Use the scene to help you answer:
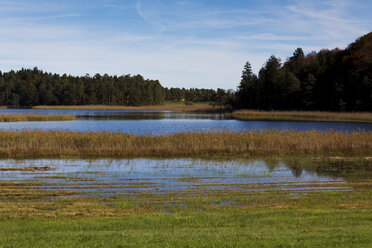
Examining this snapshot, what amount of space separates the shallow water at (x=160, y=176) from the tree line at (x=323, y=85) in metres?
52.9

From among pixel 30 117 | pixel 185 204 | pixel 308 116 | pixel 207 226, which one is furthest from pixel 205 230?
pixel 308 116

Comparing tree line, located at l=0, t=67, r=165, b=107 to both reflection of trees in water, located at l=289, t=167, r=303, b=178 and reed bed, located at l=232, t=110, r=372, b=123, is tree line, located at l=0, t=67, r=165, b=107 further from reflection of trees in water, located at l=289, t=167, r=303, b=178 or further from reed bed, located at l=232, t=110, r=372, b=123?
reflection of trees in water, located at l=289, t=167, r=303, b=178

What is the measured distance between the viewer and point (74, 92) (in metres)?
138

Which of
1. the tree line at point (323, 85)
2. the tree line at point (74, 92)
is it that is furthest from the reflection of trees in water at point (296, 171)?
the tree line at point (74, 92)

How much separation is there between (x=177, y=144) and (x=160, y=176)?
343 inches

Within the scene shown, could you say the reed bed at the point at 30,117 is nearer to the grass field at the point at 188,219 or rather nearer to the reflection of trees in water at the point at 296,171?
the grass field at the point at 188,219

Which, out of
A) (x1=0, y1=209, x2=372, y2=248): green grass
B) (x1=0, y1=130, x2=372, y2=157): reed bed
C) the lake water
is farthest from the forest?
(x1=0, y1=209, x2=372, y2=248): green grass

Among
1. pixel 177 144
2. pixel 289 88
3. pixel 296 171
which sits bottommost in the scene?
pixel 296 171

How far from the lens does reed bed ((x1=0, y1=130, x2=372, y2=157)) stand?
81.3ft

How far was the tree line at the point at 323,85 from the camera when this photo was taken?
69.2 m

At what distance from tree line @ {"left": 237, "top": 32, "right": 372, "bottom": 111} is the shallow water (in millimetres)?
52884

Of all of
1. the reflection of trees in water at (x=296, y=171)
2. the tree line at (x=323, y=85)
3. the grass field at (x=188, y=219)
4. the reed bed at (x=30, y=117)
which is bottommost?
the reflection of trees in water at (x=296, y=171)

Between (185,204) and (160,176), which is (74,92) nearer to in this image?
(160,176)

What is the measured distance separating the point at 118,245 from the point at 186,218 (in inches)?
114
